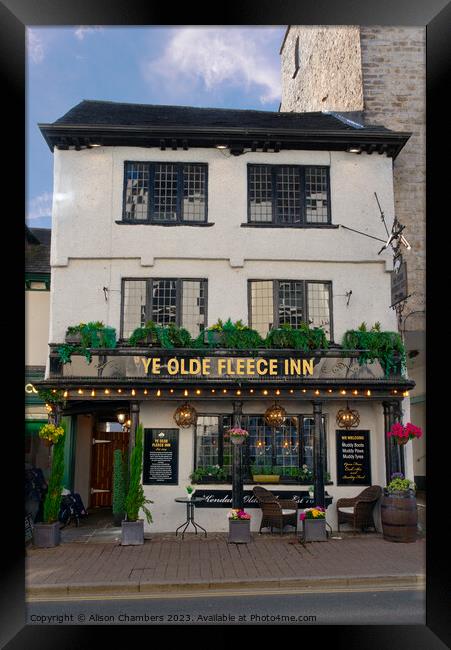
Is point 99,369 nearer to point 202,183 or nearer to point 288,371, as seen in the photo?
point 288,371

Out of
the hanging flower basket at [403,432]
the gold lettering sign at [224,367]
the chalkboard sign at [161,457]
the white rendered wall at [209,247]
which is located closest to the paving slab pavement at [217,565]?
the chalkboard sign at [161,457]

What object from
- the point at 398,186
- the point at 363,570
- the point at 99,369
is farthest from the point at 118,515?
the point at 398,186

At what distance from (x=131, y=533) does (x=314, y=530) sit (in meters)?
3.98

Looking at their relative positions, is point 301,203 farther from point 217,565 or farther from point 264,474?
point 217,565

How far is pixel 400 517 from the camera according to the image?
12789mm

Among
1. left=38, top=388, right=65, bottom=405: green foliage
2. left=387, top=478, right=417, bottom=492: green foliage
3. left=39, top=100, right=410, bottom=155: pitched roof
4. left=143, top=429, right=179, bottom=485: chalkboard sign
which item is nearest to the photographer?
left=387, top=478, right=417, bottom=492: green foliage

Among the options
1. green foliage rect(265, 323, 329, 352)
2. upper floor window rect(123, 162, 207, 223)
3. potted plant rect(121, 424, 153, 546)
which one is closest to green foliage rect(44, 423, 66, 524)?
potted plant rect(121, 424, 153, 546)

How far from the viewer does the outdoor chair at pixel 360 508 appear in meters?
13.8

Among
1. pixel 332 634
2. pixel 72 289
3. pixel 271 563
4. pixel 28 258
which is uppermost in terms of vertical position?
pixel 28 258

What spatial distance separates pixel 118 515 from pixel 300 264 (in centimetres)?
789

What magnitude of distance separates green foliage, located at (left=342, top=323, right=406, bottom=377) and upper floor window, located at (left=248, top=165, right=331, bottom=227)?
328cm

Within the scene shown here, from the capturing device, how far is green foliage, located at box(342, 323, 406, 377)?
1437 cm

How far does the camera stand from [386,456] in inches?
561

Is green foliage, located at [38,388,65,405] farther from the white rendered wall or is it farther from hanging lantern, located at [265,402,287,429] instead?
hanging lantern, located at [265,402,287,429]
